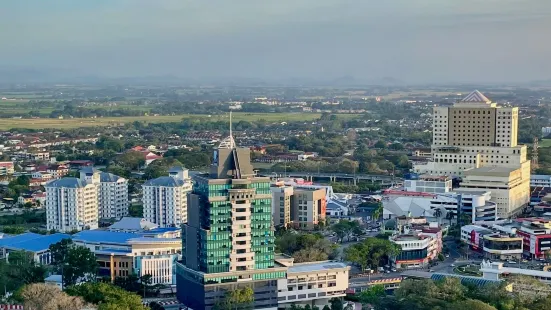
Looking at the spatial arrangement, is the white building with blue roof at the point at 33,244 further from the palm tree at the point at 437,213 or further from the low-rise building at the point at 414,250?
the palm tree at the point at 437,213

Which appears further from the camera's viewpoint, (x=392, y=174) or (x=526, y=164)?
(x=392, y=174)

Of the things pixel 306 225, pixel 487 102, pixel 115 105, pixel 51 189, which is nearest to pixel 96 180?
pixel 51 189

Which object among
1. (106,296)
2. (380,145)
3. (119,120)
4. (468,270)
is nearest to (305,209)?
(468,270)

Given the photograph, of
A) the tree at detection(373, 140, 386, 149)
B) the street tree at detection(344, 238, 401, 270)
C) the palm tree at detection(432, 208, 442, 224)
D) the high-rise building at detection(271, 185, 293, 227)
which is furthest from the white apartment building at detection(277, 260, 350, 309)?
the tree at detection(373, 140, 386, 149)

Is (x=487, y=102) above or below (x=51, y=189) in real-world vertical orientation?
above

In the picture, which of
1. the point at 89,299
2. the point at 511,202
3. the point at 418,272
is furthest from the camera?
the point at 511,202

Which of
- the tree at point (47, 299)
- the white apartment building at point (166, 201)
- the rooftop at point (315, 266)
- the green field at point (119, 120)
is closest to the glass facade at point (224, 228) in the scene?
the rooftop at point (315, 266)

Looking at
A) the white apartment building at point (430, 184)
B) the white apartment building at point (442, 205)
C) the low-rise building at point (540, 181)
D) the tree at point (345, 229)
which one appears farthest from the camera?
the low-rise building at point (540, 181)

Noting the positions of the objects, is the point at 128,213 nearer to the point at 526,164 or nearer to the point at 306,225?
the point at 306,225
